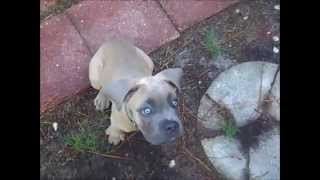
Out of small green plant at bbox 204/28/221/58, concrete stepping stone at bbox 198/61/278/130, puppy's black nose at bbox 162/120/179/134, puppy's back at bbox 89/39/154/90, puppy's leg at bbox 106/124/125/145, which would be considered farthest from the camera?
small green plant at bbox 204/28/221/58

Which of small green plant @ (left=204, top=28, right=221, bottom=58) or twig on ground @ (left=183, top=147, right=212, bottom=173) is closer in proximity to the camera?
twig on ground @ (left=183, top=147, right=212, bottom=173)

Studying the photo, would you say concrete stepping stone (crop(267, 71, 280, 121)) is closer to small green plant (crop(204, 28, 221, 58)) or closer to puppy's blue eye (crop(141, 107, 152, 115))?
small green plant (crop(204, 28, 221, 58))

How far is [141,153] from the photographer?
316cm

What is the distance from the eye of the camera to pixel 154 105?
8.95 feet

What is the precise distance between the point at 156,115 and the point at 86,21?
2.85 ft

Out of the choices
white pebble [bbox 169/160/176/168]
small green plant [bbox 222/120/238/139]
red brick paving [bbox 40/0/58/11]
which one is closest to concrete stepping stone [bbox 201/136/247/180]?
small green plant [bbox 222/120/238/139]

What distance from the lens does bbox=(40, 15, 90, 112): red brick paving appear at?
324 centimetres

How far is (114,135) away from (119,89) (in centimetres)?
43

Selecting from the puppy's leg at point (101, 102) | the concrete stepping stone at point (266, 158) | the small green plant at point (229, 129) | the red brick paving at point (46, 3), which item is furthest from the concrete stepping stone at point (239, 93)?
the red brick paving at point (46, 3)

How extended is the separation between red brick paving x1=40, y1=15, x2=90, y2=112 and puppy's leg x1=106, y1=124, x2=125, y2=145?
11.6 inches

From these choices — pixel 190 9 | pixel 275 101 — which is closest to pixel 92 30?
pixel 190 9

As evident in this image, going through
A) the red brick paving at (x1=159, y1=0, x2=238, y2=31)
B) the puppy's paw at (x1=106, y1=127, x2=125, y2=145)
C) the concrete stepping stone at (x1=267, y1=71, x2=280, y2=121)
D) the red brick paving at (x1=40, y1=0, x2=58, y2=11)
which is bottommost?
the puppy's paw at (x1=106, y1=127, x2=125, y2=145)

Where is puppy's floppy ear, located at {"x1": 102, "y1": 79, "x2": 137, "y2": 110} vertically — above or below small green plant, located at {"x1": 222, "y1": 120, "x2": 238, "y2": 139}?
above
